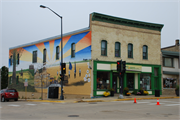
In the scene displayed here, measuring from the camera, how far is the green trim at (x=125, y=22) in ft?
91.9

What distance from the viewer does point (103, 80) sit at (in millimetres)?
28750

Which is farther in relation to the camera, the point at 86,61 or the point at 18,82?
the point at 18,82

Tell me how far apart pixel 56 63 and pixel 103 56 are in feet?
28.3

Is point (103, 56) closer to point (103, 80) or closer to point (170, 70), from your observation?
point (103, 80)

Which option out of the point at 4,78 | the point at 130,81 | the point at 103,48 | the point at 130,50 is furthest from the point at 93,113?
the point at 4,78

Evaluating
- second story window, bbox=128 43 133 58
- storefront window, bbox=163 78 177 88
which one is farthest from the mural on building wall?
storefront window, bbox=163 78 177 88

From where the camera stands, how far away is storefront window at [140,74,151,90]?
3234 centimetres

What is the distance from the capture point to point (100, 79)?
28578mm

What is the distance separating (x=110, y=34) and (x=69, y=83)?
27.6 feet

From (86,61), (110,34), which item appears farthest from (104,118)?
(110,34)

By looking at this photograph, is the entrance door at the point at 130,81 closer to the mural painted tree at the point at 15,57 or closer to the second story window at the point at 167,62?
the second story window at the point at 167,62

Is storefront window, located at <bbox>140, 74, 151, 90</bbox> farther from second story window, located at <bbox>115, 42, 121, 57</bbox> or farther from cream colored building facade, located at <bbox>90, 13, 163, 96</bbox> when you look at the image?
second story window, located at <bbox>115, 42, 121, 57</bbox>

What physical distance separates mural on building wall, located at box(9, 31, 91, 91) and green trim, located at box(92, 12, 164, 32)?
2.26 meters

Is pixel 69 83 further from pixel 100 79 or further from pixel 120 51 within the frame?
pixel 120 51
